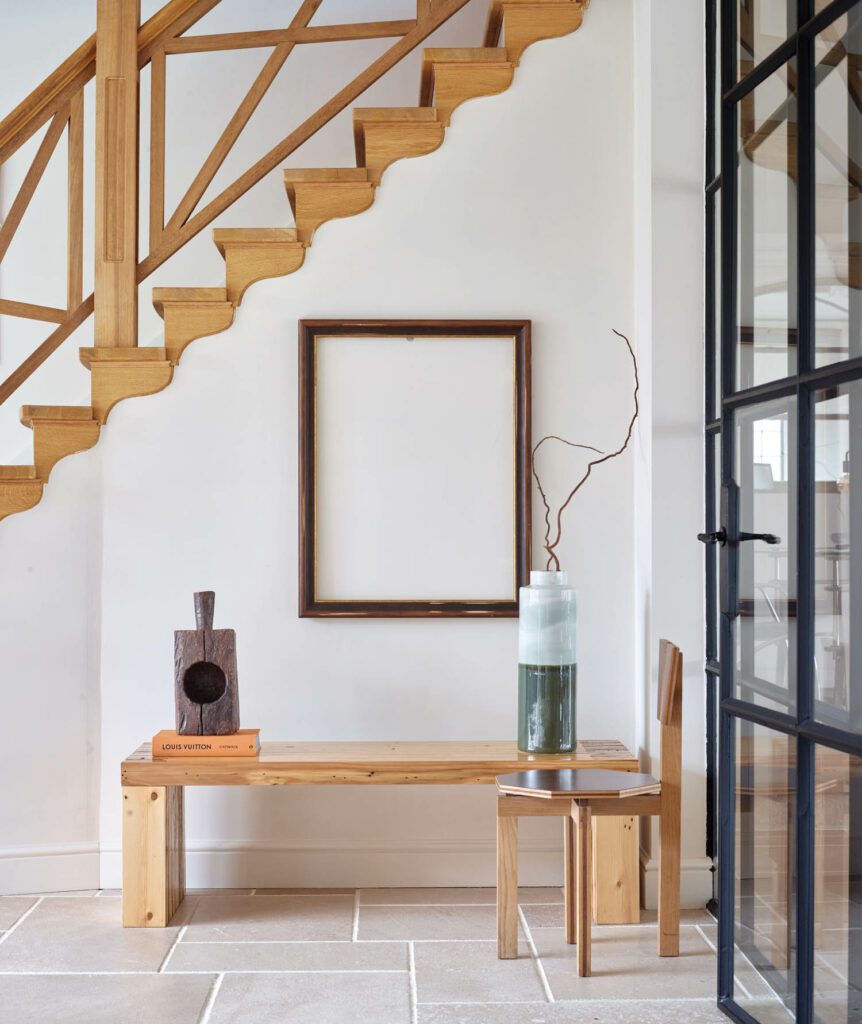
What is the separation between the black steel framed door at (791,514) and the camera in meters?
2.24

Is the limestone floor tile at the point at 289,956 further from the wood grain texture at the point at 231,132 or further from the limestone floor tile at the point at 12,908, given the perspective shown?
the wood grain texture at the point at 231,132

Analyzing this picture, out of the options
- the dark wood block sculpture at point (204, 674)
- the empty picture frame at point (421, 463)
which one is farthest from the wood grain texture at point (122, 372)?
the dark wood block sculpture at point (204, 674)

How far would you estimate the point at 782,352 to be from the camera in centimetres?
259

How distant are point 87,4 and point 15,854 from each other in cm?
350

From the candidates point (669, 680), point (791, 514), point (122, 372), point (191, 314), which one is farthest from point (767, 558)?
point (122, 372)

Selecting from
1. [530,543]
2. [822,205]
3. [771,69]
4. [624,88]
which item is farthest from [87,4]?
[822,205]

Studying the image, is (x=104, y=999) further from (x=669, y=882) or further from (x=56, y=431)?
(x=56, y=431)

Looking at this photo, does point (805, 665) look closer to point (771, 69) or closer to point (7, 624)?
point (771, 69)

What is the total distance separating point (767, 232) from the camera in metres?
2.68

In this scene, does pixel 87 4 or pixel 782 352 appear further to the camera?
pixel 87 4

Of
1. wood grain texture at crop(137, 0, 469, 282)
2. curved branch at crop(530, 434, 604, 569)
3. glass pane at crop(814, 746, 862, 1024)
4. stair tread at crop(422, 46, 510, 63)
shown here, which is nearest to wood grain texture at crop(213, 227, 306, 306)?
wood grain texture at crop(137, 0, 469, 282)

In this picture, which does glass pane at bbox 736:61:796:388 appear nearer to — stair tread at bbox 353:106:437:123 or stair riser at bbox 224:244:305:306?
stair tread at bbox 353:106:437:123

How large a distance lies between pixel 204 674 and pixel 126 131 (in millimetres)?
1827

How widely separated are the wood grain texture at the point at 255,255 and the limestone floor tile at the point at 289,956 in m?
1.99
